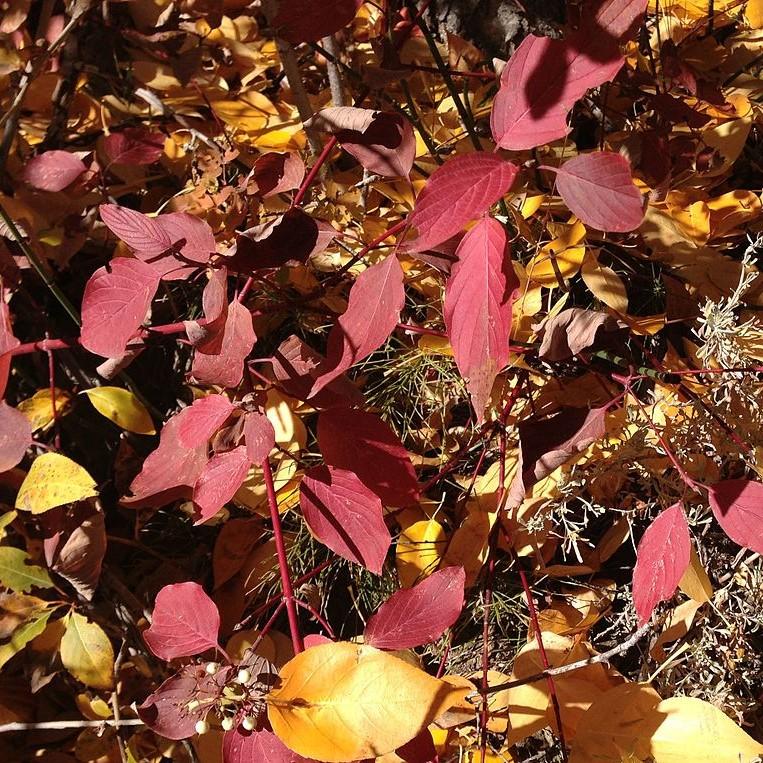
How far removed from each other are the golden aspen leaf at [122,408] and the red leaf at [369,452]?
31 centimetres

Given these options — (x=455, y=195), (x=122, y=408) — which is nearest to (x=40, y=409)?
(x=122, y=408)

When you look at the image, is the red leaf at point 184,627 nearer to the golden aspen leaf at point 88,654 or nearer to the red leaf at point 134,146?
the golden aspen leaf at point 88,654

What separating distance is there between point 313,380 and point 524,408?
312 millimetres

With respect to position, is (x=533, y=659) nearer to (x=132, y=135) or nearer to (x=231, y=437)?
(x=231, y=437)

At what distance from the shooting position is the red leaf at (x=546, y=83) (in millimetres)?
570

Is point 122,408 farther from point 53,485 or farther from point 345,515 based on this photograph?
point 345,515

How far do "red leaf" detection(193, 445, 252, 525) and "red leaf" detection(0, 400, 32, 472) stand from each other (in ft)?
0.79

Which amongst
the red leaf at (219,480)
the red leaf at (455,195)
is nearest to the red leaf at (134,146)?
the red leaf at (219,480)

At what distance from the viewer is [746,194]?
0.98 metres

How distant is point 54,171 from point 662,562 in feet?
2.93

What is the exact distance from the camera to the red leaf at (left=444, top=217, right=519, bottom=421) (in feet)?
1.92

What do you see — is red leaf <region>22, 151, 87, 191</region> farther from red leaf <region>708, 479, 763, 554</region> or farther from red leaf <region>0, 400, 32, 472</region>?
red leaf <region>708, 479, 763, 554</region>

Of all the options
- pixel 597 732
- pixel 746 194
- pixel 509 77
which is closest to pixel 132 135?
pixel 509 77

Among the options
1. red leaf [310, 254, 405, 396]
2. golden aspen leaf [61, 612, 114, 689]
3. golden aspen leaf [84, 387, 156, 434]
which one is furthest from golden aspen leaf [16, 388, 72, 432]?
red leaf [310, 254, 405, 396]
